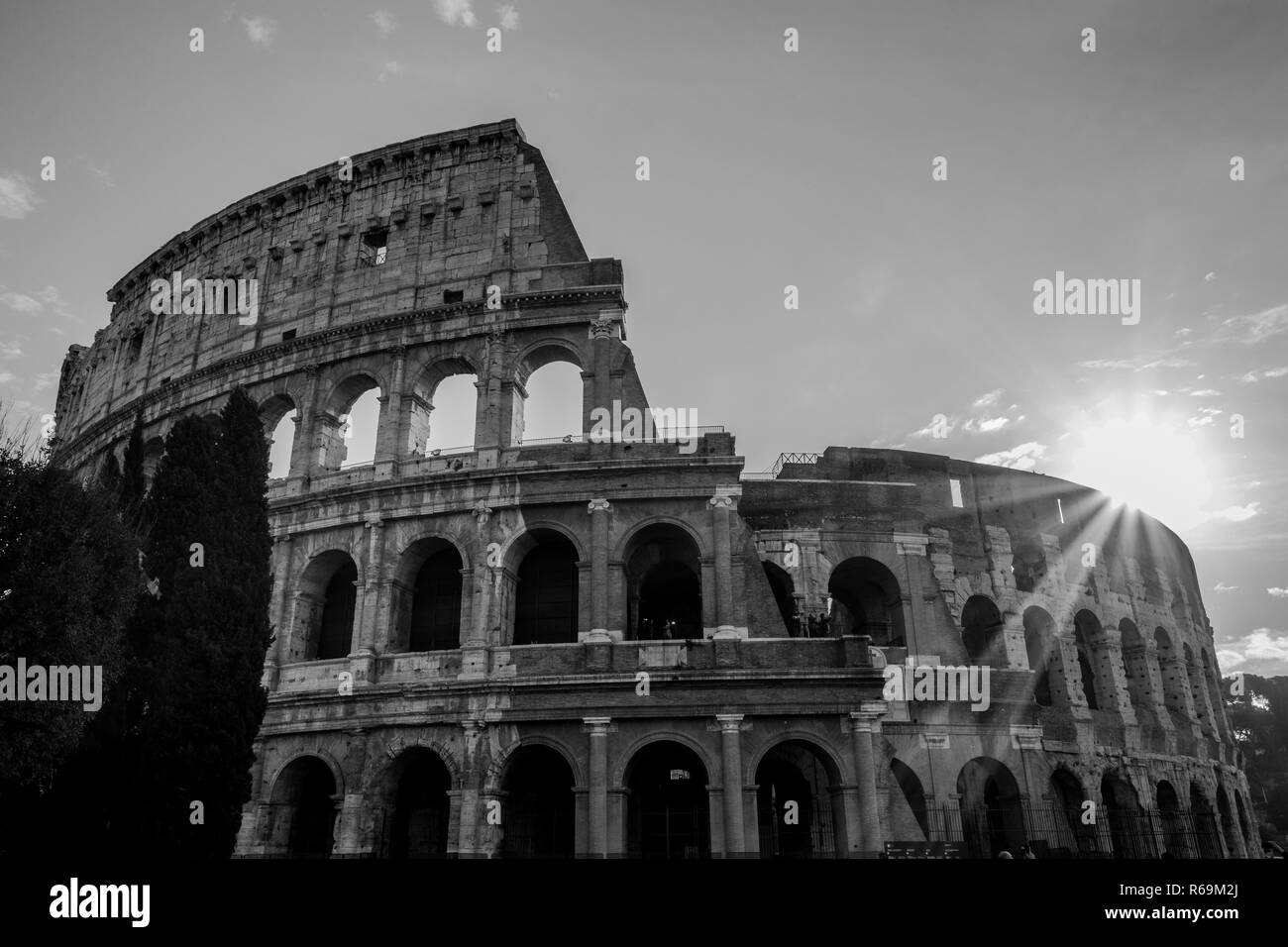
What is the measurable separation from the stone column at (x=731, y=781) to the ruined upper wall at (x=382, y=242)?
34.9 feet

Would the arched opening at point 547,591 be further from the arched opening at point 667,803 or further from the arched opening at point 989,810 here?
the arched opening at point 989,810

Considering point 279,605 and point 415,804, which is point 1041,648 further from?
point 279,605

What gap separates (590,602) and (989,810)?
1110cm

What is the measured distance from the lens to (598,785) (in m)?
16.5

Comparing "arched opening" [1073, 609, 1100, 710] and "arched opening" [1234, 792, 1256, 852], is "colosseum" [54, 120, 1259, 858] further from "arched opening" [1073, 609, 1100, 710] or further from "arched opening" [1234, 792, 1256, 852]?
"arched opening" [1234, 792, 1256, 852]

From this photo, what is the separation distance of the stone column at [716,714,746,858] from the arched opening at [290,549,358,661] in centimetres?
885

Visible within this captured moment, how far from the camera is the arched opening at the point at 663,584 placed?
1912 centimetres

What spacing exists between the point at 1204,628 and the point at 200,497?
33.1m

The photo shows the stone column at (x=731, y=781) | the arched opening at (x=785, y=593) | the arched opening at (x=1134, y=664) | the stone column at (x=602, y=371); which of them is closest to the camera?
the stone column at (x=731, y=781)

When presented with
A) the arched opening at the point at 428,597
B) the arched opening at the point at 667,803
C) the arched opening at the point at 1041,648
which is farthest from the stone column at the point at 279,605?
the arched opening at the point at 1041,648

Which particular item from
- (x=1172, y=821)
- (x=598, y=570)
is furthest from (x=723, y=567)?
(x=1172, y=821)

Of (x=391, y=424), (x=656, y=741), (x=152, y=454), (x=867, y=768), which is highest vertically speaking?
(x=152, y=454)

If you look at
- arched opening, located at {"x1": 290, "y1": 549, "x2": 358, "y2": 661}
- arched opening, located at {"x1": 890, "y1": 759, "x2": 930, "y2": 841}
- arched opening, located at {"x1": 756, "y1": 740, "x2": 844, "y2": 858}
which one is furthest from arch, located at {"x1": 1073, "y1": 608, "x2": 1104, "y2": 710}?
arched opening, located at {"x1": 290, "y1": 549, "x2": 358, "y2": 661}
